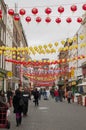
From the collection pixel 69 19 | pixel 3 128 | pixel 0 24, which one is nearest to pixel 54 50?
pixel 69 19

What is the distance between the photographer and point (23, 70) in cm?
8244

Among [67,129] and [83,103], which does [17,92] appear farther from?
[83,103]

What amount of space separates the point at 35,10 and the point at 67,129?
5871 millimetres

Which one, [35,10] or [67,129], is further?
[35,10]

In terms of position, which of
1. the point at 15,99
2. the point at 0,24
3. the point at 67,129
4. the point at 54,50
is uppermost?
the point at 0,24

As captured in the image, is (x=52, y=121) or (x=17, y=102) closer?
(x=17, y=102)

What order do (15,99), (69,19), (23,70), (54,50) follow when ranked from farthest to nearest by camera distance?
(23,70)
(54,50)
(69,19)
(15,99)

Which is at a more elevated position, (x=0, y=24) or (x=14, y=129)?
(x=0, y=24)

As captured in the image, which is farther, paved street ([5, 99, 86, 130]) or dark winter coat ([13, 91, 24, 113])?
dark winter coat ([13, 91, 24, 113])

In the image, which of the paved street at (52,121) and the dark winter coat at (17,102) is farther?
the dark winter coat at (17,102)

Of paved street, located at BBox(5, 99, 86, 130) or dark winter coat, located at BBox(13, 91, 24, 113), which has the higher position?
dark winter coat, located at BBox(13, 91, 24, 113)

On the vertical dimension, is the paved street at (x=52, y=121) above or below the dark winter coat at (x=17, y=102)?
below

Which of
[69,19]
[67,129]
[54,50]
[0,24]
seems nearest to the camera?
[67,129]

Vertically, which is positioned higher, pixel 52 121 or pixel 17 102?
pixel 17 102
